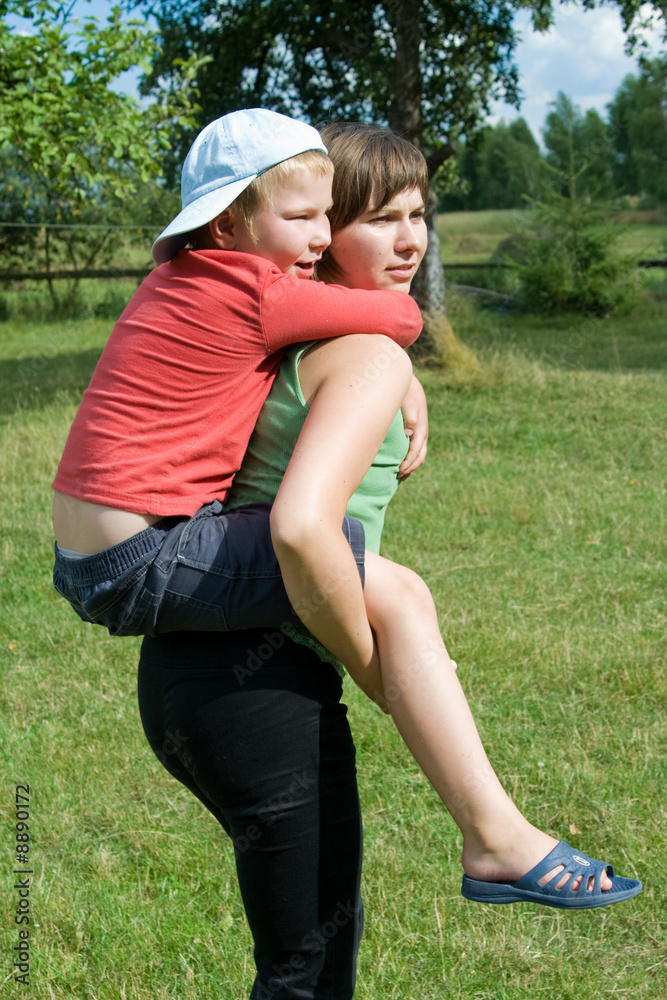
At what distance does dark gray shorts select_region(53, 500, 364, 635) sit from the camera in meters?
1.33

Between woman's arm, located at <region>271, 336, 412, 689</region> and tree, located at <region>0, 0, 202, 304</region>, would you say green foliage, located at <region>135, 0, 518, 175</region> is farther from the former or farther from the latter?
woman's arm, located at <region>271, 336, 412, 689</region>

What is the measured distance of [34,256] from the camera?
22.2 m

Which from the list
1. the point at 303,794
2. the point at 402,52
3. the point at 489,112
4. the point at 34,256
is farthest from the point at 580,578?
the point at 34,256

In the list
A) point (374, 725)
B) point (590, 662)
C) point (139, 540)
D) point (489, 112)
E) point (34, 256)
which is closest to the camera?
point (139, 540)

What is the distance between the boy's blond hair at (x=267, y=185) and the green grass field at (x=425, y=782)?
6.58ft

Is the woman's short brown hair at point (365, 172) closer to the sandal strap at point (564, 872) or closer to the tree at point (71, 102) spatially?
the sandal strap at point (564, 872)

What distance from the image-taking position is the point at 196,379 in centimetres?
140

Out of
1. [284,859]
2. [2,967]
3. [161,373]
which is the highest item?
[161,373]

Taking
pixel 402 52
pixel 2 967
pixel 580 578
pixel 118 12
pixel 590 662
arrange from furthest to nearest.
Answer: pixel 402 52 → pixel 118 12 → pixel 580 578 → pixel 590 662 → pixel 2 967

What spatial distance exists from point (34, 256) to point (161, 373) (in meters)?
22.7

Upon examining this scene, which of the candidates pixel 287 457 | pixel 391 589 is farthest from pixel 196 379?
pixel 391 589

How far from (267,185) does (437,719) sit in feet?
2.84

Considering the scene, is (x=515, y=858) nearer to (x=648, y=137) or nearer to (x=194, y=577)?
(x=194, y=577)

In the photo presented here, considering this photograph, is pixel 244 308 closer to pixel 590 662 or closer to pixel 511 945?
pixel 511 945
